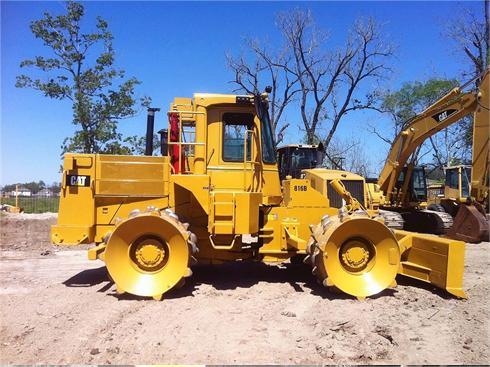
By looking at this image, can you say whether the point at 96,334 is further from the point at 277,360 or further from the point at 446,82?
the point at 446,82

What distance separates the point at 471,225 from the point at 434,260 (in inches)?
319

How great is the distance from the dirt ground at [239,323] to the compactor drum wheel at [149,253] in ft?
0.89

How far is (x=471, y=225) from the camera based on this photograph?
14.6 metres

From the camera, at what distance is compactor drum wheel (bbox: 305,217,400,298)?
7.34m

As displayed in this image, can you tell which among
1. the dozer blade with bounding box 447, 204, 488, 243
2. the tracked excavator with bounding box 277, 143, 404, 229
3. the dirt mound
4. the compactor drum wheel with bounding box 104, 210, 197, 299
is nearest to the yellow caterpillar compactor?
the compactor drum wheel with bounding box 104, 210, 197, 299

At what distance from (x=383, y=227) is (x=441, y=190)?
17.0 m

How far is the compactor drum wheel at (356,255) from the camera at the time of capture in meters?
7.34

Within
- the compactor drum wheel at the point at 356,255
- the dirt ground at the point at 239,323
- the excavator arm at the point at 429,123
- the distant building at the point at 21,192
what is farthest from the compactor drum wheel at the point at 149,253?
the distant building at the point at 21,192

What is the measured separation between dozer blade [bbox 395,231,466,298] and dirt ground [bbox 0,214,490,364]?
0.76 ft

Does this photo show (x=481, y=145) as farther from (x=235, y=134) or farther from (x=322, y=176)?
(x=235, y=134)

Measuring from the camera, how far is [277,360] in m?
4.86

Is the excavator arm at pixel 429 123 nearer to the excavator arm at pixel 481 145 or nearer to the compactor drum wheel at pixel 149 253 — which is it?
the excavator arm at pixel 481 145

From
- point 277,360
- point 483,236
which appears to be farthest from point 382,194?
point 277,360

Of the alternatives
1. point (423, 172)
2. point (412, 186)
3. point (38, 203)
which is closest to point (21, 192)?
point (38, 203)
